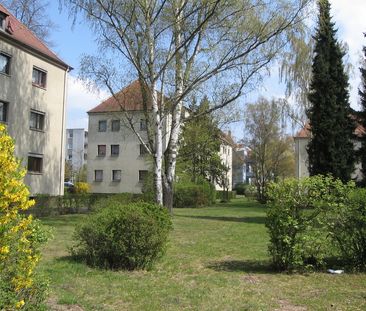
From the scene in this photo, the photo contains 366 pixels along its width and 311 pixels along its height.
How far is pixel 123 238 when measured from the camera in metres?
8.81

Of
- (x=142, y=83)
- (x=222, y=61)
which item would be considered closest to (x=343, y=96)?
(x=222, y=61)

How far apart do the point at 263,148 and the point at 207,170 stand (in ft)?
29.0

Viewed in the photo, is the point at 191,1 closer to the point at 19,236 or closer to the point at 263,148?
the point at 19,236

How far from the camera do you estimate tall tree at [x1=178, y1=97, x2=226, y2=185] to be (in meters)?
32.0

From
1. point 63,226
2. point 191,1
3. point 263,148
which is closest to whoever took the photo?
point 191,1

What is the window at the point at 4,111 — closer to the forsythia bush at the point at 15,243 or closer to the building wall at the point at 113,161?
the building wall at the point at 113,161

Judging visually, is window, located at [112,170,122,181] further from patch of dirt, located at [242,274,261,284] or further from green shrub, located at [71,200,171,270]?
patch of dirt, located at [242,274,261,284]

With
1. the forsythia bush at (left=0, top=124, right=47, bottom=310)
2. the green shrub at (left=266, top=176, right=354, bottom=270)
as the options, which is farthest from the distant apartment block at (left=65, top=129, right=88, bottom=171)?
the forsythia bush at (left=0, top=124, right=47, bottom=310)

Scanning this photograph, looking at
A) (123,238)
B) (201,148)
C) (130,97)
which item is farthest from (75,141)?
(123,238)

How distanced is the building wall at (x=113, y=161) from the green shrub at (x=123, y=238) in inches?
1654

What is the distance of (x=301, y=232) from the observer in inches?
344

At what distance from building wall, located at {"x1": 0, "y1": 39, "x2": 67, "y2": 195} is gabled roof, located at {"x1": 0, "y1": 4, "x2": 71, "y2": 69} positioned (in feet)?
1.45

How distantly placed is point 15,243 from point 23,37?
2784 centimetres

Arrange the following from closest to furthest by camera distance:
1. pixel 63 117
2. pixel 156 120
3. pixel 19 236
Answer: pixel 19 236 < pixel 156 120 < pixel 63 117
